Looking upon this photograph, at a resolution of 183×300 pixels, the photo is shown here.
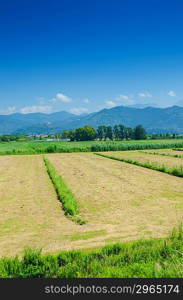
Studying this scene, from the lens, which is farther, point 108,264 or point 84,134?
point 84,134

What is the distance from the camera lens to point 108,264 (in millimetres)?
6230

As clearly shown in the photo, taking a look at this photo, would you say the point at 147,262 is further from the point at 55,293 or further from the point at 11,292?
the point at 11,292

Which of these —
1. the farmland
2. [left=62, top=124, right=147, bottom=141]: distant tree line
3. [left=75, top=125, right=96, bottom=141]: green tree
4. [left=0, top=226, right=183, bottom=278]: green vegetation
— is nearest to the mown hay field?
the farmland

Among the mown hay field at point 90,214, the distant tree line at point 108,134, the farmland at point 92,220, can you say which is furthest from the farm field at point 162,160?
the distant tree line at point 108,134

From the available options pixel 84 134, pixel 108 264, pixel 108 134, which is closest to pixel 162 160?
pixel 108 264

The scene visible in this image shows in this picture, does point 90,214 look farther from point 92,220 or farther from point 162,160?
point 162,160

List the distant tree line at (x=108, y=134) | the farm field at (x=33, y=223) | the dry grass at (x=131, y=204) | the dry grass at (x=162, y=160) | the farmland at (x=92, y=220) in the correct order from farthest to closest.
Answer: the distant tree line at (x=108, y=134) → the dry grass at (x=162, y=160) → the dry grass at (x=131, y=204) → the farm field at (x=33, y=223) → the farmland at (x=92, y=220)

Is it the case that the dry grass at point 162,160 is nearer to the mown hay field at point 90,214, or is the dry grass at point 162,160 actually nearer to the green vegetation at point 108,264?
the mown hay field at point 90,214

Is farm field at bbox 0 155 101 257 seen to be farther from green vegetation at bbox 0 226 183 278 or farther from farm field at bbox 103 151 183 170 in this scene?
farm field at bbox 103 151 183 170

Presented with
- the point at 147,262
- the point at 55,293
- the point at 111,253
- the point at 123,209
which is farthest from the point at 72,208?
the point at 55,293

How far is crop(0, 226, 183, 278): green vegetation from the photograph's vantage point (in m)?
5.57

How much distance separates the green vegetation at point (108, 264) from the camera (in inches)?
219

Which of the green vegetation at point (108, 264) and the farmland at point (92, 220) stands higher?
the green vegetation at point (108, 264)

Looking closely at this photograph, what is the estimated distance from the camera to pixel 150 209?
13289mm
